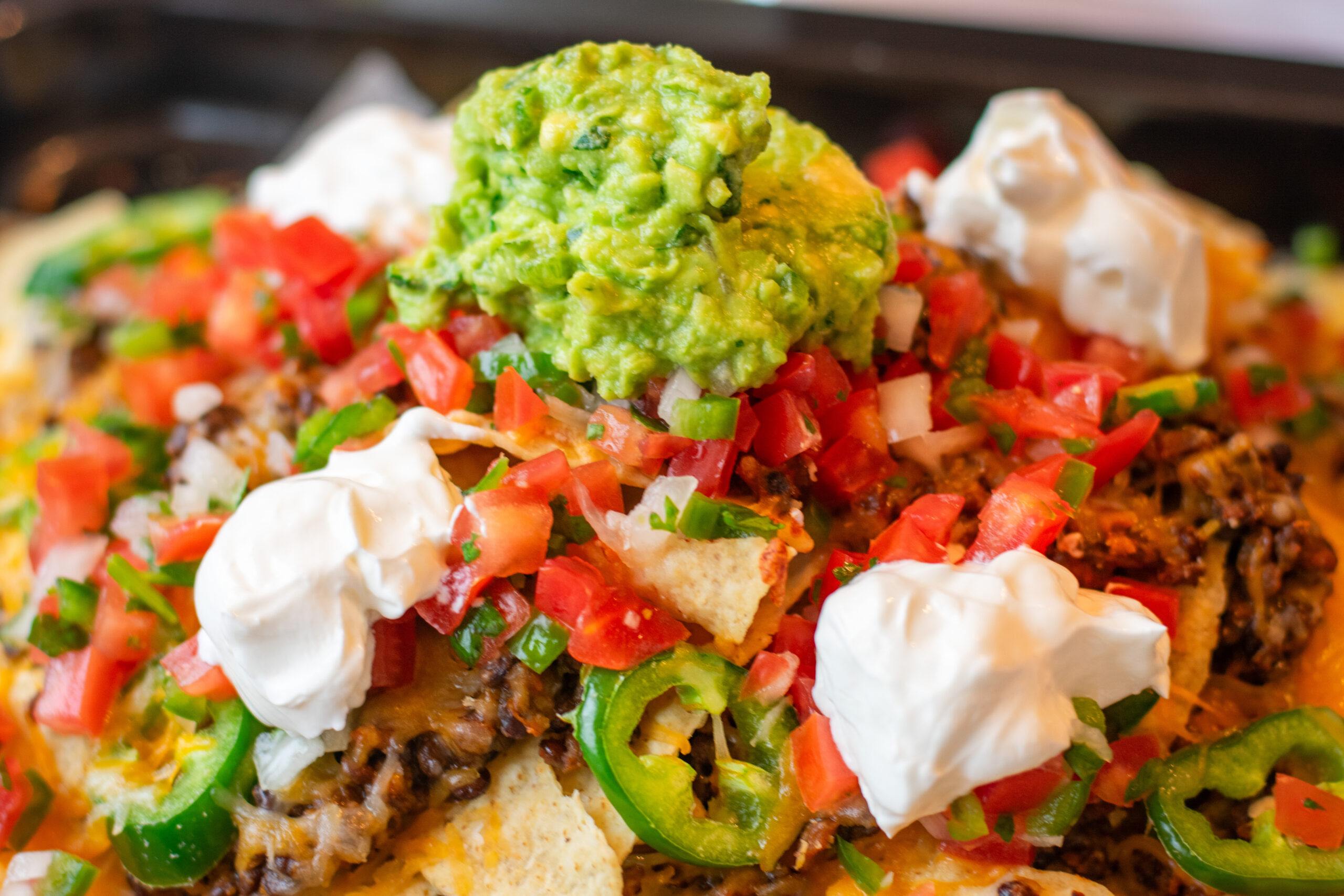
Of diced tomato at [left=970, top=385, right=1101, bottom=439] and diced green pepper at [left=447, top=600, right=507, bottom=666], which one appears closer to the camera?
diced green pepper at [left=447, top=600, right=507, bottom=666]

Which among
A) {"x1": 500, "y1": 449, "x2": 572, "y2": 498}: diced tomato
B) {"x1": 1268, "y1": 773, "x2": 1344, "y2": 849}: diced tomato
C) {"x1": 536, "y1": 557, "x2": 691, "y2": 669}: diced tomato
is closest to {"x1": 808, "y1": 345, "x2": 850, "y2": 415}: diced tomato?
{"x1": 500, "y1": 449, "x2": 572, "y2": 498}: diced tomato

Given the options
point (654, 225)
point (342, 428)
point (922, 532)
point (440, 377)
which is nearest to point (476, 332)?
point (440, 377)

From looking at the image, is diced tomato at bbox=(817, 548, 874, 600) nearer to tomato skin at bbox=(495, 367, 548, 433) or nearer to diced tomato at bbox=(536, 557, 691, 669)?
diced tomato at bbox=(536, 557, 691, 669)

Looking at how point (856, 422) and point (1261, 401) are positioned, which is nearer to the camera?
point (856, 422)

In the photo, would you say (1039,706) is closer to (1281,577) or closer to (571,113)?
(1281,577)

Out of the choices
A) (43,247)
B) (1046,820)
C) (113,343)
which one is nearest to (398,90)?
(43,247)

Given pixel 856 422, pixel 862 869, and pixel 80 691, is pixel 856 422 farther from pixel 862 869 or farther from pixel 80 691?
pixel 80 691
